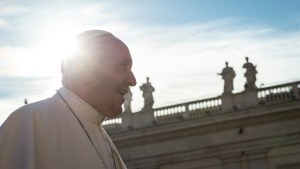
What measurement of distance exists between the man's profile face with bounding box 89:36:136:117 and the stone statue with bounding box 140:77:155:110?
74.9 ft

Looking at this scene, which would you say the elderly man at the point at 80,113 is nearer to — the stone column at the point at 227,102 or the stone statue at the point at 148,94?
the stone column at the point at 227,102

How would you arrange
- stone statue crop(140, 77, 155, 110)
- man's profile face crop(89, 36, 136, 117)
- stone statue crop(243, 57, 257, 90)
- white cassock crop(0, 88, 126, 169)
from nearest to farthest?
white cassock crop(0, 88, 126, 169), man's profile face crop(89, 36, 136, 117), stone statue crop(243, 57, 257, 90), stone statue crop(140, 77, 155, 110)

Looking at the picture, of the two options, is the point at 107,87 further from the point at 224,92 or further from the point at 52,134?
the point at 224,92

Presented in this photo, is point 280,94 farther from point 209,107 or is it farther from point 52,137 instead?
point 52,137

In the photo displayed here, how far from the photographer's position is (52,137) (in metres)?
2.45

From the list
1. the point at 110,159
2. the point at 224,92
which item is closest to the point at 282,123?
the point at 224,92

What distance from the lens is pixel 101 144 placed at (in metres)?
2.84

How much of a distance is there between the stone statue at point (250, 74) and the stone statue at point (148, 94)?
167 inches

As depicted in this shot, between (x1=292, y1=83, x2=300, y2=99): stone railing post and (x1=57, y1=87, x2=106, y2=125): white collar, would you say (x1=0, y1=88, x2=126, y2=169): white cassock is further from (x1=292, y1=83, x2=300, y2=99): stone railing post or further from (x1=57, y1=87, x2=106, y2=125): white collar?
(x1=292, y1=83, x2=300, y2=99): stone railing post

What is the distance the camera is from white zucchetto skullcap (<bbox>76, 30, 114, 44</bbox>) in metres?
2.78

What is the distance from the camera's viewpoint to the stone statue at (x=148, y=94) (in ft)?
84.5

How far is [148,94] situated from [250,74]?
459 centimetres

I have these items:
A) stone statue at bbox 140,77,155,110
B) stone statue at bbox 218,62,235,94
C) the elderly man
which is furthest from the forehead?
stone statue at bbox 140,77,155,110

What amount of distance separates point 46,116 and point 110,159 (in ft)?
1.53
